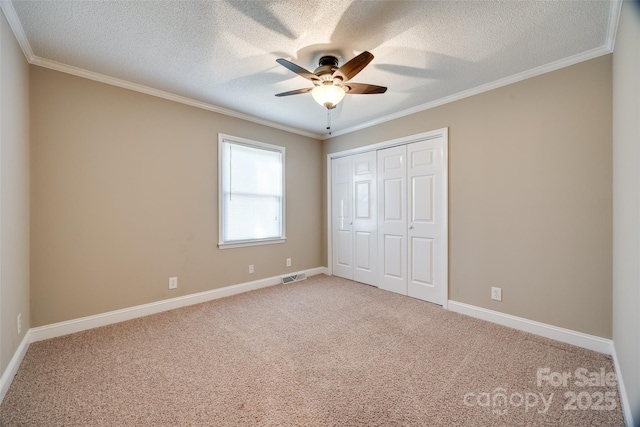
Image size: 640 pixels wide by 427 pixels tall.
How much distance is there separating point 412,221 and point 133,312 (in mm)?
3471

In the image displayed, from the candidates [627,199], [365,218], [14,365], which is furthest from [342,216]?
[14,365]

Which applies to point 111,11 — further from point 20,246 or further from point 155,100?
point 20,246

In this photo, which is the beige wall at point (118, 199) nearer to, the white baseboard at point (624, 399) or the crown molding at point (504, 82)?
the crown molding at point (504, 82)

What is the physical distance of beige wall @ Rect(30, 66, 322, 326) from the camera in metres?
2.41

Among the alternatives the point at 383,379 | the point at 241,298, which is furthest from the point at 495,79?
the point at 241,298

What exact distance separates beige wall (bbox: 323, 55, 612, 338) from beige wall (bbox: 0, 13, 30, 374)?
12.8 feet

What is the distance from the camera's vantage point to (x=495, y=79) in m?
2.71

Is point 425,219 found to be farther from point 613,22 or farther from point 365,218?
point 613,22

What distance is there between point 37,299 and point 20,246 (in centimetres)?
60

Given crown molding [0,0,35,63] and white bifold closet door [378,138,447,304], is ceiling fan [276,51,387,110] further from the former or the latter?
crown molding [0,0,35,63]

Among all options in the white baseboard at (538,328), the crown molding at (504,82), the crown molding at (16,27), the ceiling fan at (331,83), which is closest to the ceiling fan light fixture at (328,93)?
the ceiling fan at (331,83)

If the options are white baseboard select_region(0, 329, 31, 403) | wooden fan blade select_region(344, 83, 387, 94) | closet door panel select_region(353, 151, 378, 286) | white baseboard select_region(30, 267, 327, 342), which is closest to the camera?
white baseboard select_region(0, 329, 31, 403)

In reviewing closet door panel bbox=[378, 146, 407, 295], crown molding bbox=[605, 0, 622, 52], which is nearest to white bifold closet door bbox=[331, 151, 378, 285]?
closet door panel bbox=[378, 146, 407, 295]

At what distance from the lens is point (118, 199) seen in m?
2.77
